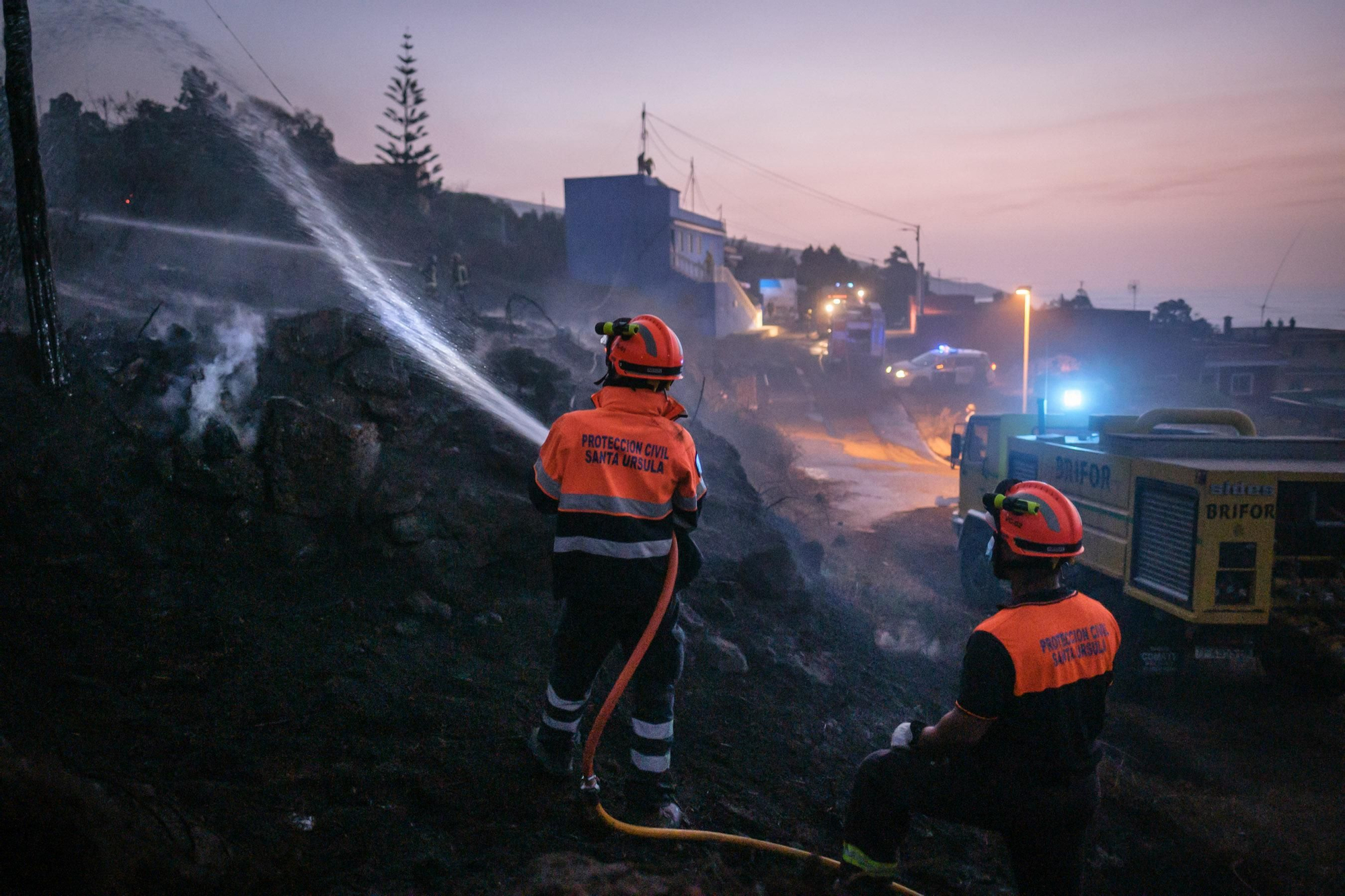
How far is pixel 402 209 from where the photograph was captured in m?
24.0

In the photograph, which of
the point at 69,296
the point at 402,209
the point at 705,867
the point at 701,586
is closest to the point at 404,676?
the point at 705,867

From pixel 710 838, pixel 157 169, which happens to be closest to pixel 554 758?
pixel 710 838

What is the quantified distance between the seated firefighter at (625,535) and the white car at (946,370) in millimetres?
28913

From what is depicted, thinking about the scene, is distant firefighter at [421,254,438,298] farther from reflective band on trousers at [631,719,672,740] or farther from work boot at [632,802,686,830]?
work boot at [632,802,686,830]

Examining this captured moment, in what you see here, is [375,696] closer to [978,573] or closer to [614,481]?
[614,481]

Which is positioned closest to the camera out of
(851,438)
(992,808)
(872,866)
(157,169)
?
(992,808)

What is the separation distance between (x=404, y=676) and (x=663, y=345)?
2.30 m

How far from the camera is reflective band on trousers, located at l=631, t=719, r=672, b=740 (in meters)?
3.62

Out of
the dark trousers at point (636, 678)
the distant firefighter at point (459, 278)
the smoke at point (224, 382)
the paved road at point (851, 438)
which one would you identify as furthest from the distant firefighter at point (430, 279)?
the dark trousers at point (636, 678)

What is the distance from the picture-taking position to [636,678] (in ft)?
11.9

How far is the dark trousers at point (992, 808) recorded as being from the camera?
→ 110 inches

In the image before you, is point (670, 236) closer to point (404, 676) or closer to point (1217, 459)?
point (1217, 459)

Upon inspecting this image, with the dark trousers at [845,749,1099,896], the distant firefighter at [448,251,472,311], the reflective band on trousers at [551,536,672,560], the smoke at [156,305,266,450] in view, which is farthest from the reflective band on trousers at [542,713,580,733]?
the distant firefighter at [448,251,472,311]

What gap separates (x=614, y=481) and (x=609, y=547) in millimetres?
289
